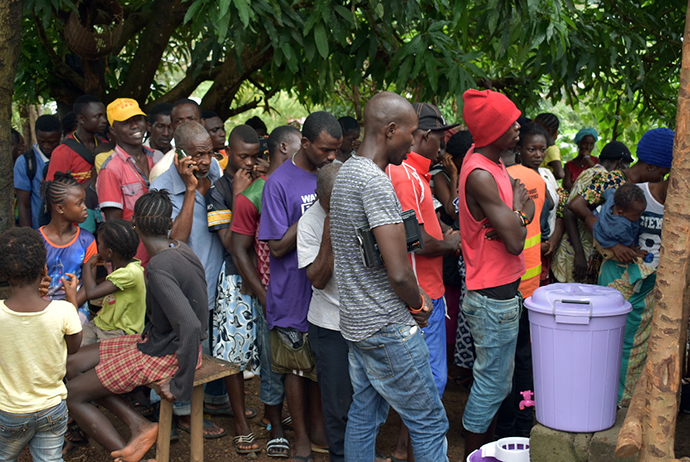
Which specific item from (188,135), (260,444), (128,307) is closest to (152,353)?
(128,307)

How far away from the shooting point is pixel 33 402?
2961 millimetres

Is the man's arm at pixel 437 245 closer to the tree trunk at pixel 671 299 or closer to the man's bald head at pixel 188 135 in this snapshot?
the tree trunk at pixel 671 299

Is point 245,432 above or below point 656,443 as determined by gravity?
below

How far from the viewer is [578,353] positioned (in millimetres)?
3105

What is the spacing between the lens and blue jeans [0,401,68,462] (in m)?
2.94

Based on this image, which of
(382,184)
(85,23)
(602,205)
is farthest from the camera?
(85,23)

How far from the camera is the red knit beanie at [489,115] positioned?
337 centimetres

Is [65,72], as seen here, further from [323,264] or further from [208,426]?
[323,264]

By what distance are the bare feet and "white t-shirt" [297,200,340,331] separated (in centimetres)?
100

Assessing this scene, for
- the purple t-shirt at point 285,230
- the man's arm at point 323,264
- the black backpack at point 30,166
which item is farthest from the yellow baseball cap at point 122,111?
the man's arm at point 323,264

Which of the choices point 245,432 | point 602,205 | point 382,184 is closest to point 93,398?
point 245,432

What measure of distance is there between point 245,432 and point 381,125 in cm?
225

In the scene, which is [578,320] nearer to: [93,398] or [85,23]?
[93,398]

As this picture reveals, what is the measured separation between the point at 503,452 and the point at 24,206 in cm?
423
